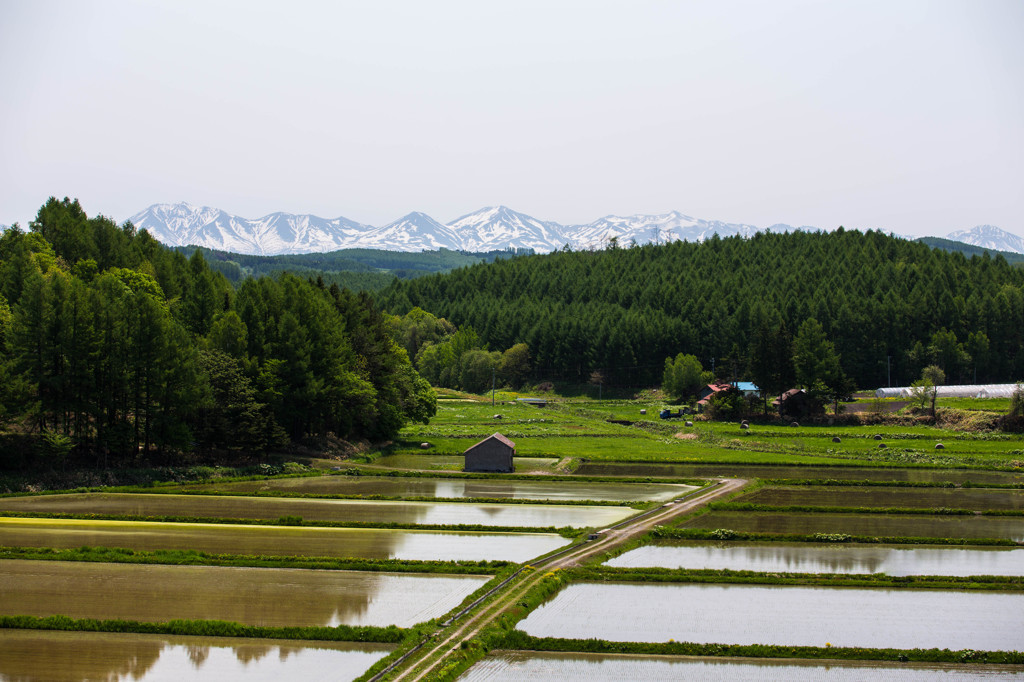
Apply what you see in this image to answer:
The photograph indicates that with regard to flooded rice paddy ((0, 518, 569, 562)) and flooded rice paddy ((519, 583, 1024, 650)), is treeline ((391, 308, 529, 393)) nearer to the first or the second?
flooded rice paddy ((0, 518, 569, 562))

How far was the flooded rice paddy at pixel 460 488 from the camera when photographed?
52812 mm

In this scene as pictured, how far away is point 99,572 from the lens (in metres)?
32.9

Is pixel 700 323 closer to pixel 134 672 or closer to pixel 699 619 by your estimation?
pixel 699 619

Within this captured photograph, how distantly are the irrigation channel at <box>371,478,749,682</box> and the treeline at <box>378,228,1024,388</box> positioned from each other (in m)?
61.7

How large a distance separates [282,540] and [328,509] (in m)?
8.70

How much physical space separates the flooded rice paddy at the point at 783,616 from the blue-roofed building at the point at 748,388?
7391 centimetres

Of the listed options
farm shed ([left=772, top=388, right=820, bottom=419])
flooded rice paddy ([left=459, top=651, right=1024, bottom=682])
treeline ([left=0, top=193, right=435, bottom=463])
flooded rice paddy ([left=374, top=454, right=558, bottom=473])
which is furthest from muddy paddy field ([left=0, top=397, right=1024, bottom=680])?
farm shed ([left=772, top=388, right=820, bottom=419])

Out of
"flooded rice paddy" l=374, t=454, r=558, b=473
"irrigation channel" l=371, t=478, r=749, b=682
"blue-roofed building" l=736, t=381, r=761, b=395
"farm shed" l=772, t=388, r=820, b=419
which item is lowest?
"flooded rice paddy" l=374, t=454, r=558, b=473

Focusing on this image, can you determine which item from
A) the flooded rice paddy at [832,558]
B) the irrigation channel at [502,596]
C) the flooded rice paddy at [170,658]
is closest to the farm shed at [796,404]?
the irrigation channel at [502,596]

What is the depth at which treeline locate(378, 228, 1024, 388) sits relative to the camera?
127 meters

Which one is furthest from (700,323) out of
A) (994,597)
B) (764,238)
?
(994,597)

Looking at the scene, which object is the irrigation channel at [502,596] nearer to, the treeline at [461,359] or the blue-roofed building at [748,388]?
the blue-roofed building at [748,388]

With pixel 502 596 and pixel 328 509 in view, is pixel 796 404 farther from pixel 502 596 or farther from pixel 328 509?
pixel 502 596

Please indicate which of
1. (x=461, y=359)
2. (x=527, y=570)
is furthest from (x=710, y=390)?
(x=527, y=570)
